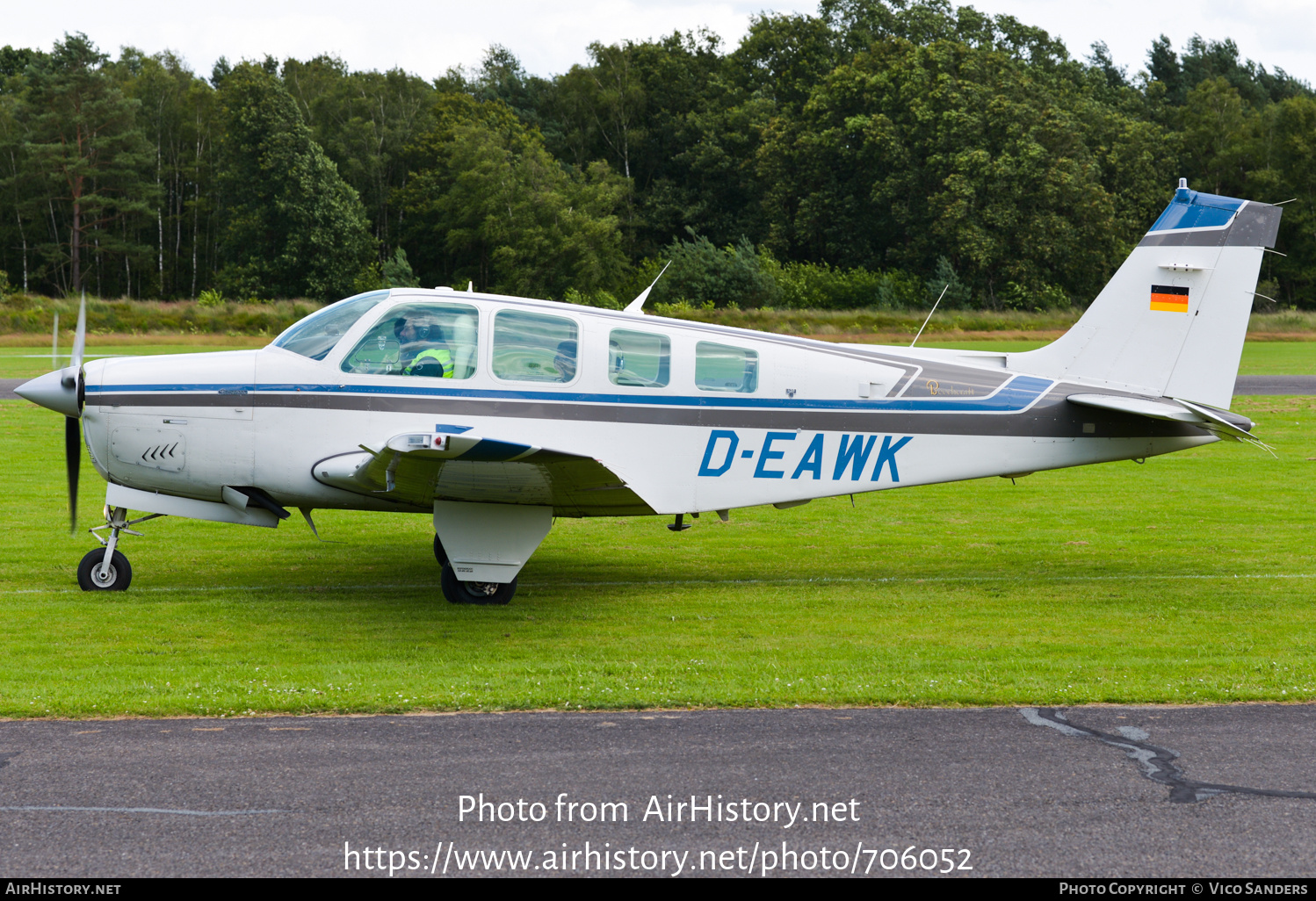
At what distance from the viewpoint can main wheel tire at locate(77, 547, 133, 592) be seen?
9.72 metres

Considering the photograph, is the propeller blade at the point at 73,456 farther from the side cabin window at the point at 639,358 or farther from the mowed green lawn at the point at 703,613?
the side cabin window at the point at 639,358

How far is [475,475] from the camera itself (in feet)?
28.2

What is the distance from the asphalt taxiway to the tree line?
162 ft

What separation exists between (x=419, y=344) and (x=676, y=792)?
4964 millimetres

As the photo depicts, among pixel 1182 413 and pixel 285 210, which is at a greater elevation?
pixel 285 210

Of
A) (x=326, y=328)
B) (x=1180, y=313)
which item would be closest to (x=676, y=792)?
(x=326, y=328)

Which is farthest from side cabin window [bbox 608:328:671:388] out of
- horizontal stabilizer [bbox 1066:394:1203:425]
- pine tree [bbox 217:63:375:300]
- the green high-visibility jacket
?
pine tree [bbox 217:63:375:300]

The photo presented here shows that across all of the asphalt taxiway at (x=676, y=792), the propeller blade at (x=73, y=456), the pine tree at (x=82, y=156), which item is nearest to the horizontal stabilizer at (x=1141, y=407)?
the asphalt taxiway at (x=676, y=792)

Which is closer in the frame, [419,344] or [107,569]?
[419,344]

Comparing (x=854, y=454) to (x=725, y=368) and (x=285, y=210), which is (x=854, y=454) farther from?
(x=285, y=210)

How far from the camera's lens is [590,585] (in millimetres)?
10672

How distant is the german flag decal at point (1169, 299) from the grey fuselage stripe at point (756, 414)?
105cm

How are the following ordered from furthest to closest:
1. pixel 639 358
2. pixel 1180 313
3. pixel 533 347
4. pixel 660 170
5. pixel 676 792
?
pixel 660 170, pixel 1180 313, pixel 639 358, pixel 533 347, pixel 676 792
